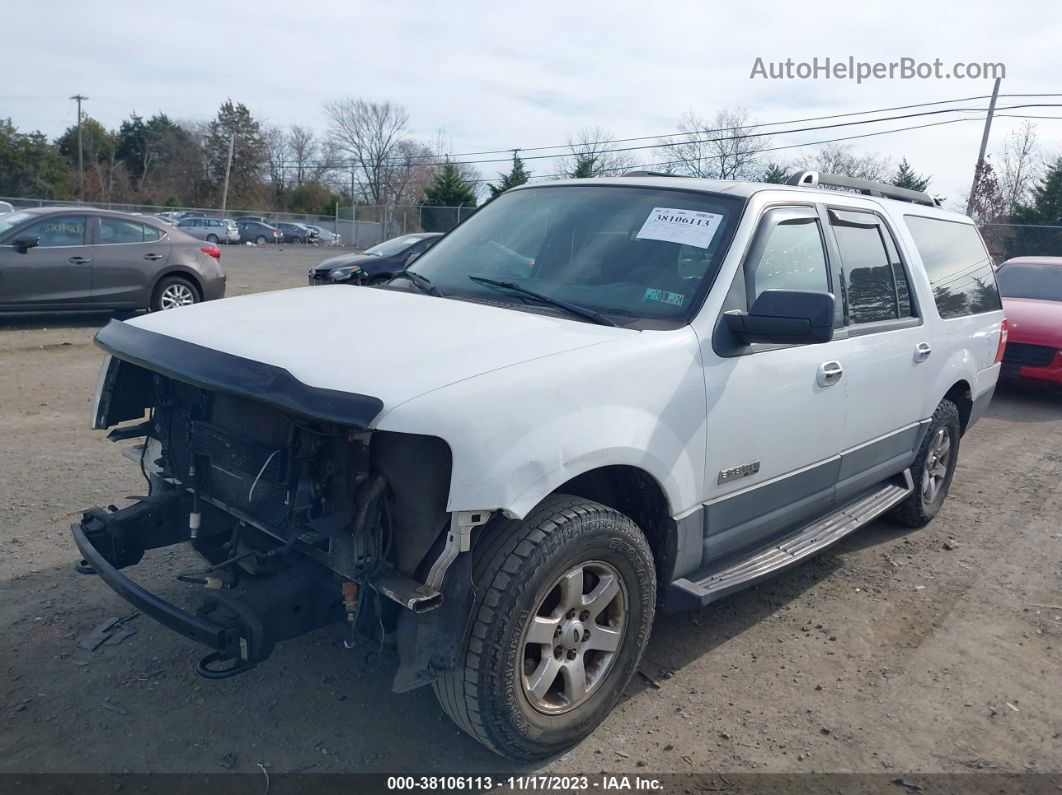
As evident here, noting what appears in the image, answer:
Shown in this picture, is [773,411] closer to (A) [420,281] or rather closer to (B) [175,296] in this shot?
(A) [420,281]

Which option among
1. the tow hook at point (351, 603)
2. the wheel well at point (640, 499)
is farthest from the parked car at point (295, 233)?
the tow hook at point (351, 603)

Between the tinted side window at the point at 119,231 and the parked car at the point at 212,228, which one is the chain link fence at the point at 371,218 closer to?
the parked car at the point at 212,228

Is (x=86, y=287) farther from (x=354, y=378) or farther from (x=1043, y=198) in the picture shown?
(x=1043, y=198)

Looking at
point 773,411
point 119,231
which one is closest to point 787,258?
point 773,411

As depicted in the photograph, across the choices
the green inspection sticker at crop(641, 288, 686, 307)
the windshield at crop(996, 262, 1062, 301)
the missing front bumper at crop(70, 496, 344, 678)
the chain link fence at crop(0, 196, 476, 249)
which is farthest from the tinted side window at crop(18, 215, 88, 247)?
the chain link fence at crop(0, 196, 476, 249)

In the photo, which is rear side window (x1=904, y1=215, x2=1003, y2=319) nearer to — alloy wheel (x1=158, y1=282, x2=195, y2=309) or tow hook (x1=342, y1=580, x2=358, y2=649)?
tow hook (x1=342, y1=580, x2=358, y2=649)

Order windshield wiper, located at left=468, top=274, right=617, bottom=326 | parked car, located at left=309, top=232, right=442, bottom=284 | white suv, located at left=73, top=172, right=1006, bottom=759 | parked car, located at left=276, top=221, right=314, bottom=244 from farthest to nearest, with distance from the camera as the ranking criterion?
parked car, located at left=276, top=221, right=314, bottom=244 < parked car, located at left=309, top=232, right=442, bottom=284 < windshield wiper, located at left=468, top=274, right=617, bottom=326 < white suv, located at left=73, top=172, right=1006, bottom=759

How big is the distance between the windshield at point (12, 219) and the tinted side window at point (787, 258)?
10.2 m

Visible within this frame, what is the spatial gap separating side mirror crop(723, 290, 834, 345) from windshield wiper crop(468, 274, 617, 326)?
1.77 feet

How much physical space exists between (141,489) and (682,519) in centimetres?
364

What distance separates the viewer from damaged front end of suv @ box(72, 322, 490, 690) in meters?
2.61

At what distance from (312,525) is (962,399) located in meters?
4.67

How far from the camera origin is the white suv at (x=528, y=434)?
105 inches

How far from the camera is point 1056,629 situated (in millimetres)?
4270
